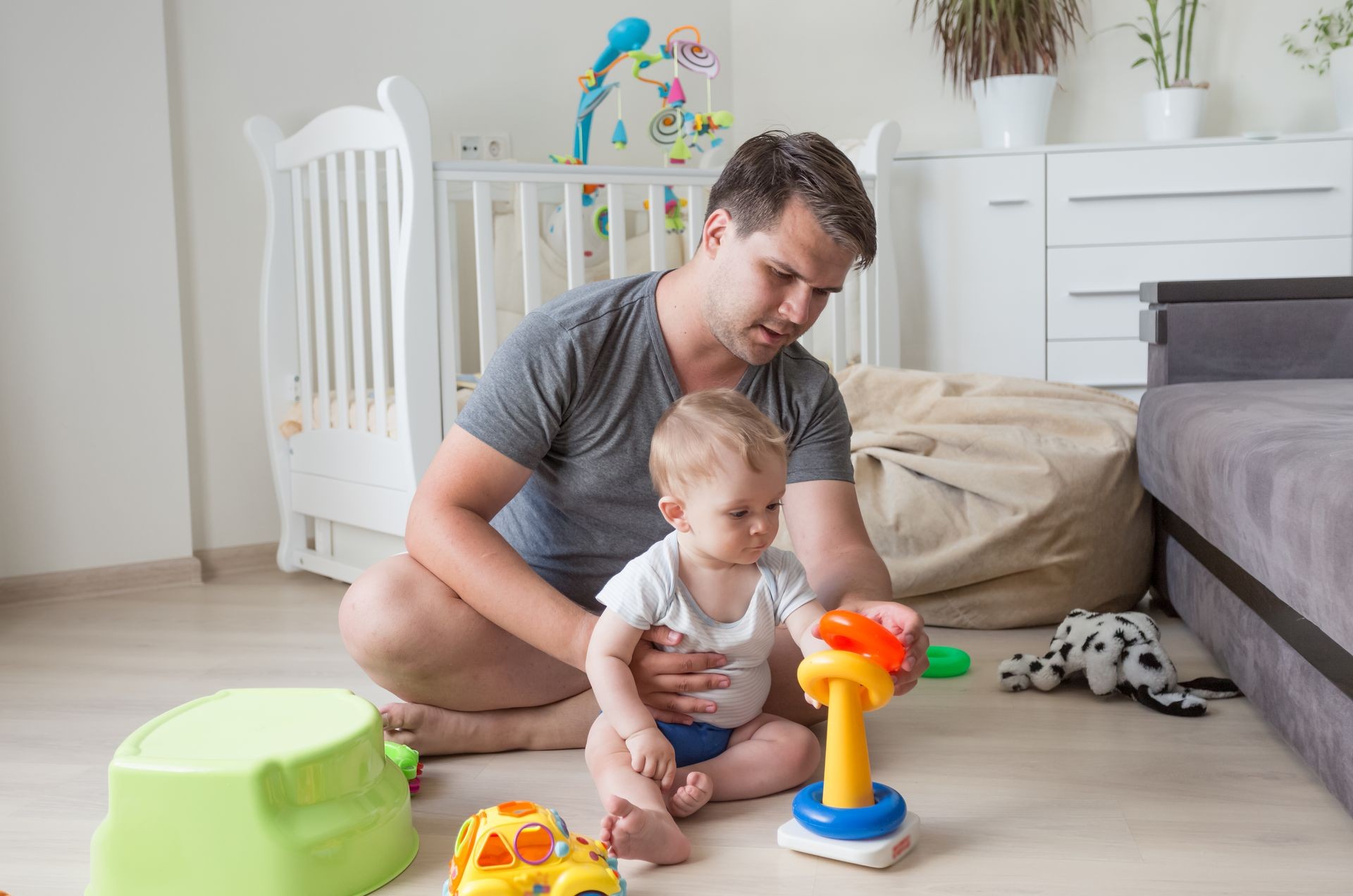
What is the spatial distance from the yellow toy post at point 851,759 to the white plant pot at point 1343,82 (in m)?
2.63

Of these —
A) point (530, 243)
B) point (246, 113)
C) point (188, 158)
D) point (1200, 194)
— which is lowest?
point (530, 243)

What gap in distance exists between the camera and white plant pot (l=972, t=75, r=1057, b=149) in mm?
3131

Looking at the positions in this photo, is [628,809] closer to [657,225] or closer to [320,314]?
[657,225]

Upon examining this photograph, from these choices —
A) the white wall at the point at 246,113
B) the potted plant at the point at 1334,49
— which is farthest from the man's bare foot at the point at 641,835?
the potted plant at the point at 1334,49

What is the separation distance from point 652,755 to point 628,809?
0.30 ft

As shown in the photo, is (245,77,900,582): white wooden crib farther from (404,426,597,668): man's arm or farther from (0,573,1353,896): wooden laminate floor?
(404,426,597,668): man's arm

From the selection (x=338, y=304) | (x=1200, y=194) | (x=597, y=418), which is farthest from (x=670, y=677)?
(x=1200, y=194)

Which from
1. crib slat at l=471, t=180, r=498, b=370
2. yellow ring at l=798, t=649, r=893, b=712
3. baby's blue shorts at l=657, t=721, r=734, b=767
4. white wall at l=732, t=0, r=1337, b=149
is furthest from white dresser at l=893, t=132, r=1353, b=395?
yellow ring at l=798, t=649, r=893, b=712

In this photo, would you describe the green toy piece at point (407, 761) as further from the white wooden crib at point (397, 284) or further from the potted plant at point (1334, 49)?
the potted plant at point (1334, 49)

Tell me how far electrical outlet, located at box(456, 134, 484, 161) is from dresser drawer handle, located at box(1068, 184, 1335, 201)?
5.01ft

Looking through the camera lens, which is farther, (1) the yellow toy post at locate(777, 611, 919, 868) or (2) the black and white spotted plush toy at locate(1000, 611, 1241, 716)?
(2) the black and white spotted plush toy at locate(1000, 611, 1241, 716)

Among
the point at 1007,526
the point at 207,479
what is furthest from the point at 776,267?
the point at 207,479

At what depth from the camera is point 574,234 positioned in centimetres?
231

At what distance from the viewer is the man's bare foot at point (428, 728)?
1391mm
